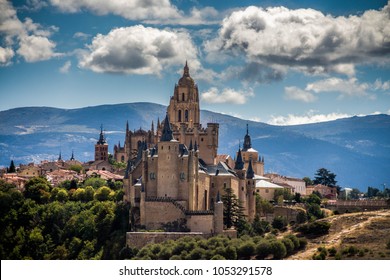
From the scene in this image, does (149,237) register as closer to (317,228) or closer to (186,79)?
(317,228)

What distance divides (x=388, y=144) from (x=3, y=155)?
3385 inches

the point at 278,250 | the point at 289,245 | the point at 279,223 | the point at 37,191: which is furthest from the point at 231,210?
the point at 37,191

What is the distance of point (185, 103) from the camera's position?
64.8 metres

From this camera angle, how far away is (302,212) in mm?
58031

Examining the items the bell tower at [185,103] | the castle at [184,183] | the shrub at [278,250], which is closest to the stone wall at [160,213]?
the castle at [184,183]

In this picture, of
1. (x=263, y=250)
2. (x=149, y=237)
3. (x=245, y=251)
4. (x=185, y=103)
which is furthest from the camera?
(x=185, y=103)

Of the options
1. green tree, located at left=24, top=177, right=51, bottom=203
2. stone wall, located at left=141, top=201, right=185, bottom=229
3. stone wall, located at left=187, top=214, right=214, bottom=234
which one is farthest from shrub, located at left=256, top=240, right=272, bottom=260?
green tree, located at left=24, top=177, right=51, bottom=203

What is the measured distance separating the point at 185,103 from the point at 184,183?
13722 millimetres

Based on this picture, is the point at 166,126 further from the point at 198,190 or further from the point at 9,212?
the point at 9,212

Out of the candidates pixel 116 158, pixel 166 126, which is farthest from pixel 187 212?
pixel 116 158

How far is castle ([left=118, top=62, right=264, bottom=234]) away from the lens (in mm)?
51281

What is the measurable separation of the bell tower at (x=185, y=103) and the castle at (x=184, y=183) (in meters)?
3.89

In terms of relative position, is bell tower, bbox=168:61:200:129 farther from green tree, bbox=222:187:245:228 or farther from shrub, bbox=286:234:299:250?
shrub, bbox=286:234:299:250

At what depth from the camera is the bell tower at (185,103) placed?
64.7m
